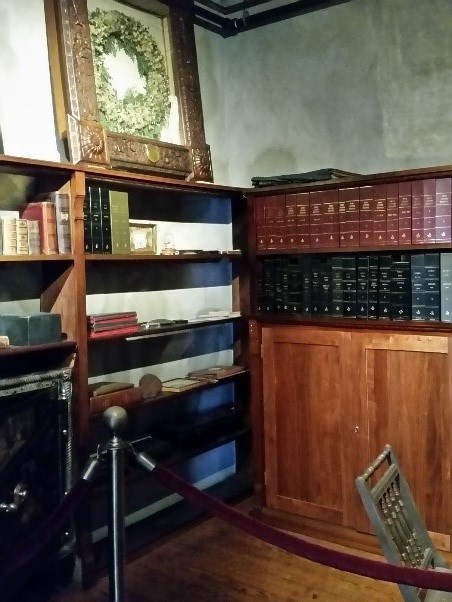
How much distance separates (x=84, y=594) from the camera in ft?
9.83

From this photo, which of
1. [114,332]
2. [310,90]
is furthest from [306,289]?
[310,90]

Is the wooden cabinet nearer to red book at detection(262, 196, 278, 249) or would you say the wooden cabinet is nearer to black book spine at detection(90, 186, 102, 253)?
red book at detection(262, 196, 278, 249)

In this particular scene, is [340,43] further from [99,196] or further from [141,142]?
[99,196]

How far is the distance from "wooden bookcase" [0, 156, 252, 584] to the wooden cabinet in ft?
1.22

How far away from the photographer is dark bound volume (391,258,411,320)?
3.25m

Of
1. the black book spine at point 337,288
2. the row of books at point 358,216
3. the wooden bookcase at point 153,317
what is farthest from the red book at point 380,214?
the wooden bookcase at point 153,317

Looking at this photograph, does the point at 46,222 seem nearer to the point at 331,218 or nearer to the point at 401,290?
the point at 331,218

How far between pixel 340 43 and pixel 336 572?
2879mm

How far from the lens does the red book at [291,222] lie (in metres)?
3.59

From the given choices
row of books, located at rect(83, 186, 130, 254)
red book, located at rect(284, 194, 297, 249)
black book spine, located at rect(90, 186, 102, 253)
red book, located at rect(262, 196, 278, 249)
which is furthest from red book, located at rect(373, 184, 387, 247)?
black book spine, located at rect(90, 186, 102, 253)

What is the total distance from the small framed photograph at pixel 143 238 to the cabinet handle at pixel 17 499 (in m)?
1.24

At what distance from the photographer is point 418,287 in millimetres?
3225

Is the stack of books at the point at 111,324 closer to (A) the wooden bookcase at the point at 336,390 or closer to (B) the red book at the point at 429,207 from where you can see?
(A) the wooden bookcase at the point at 336,390

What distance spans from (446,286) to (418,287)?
134 mm
